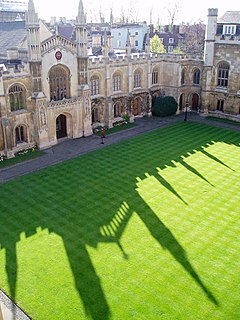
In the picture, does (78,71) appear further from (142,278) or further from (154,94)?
(142,278)

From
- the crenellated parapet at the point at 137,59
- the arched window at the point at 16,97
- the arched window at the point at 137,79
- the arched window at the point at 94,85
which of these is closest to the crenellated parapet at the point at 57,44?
the crenellated parapet at the point at 137,59

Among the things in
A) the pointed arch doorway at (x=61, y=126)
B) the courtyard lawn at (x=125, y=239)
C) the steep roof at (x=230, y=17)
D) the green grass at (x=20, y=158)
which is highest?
the steep roof at (x=230, y=17)

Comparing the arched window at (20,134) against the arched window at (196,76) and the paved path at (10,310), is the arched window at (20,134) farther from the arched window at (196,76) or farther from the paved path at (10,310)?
the arched window at (196,76)

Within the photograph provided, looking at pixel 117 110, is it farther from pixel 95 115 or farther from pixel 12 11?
pixel 12 11

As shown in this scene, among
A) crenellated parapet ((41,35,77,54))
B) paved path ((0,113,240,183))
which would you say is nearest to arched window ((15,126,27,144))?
paved path ((0,113,240,183))

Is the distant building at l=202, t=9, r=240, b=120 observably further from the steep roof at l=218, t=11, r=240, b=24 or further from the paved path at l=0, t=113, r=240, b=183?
the paved path at l=0, t=113, r=240, b=183

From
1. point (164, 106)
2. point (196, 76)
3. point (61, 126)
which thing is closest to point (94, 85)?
point (61, 126)
